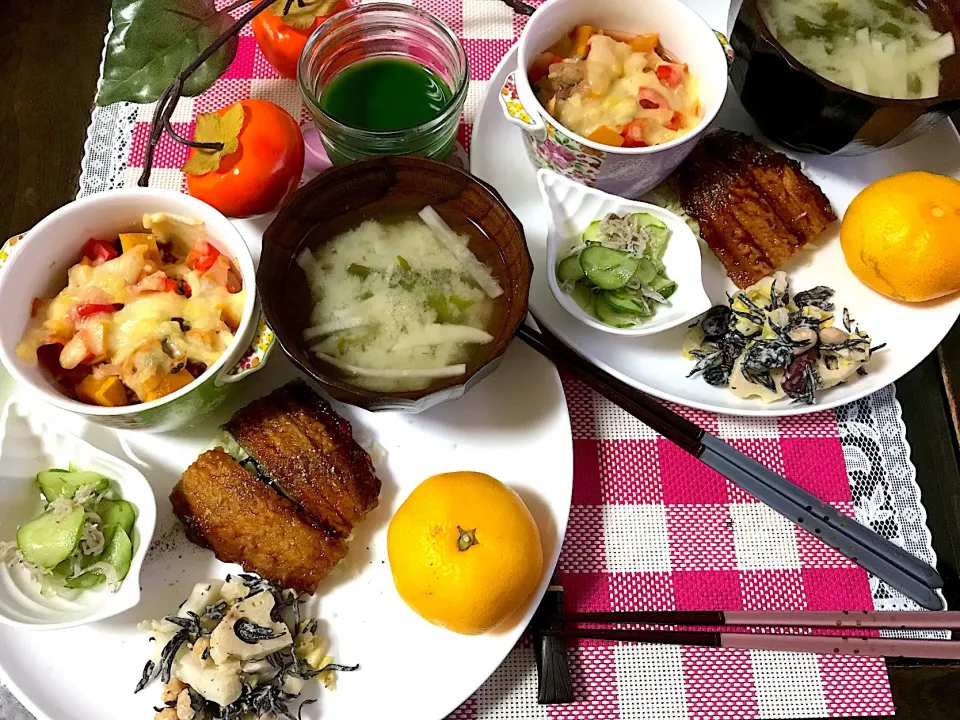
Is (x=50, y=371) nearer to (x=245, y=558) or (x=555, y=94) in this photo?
(x=245, y=558)

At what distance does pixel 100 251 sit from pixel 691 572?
4.84 ft

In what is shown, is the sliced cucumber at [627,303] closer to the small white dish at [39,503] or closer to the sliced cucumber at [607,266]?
the sliced cucumber at [607,266]

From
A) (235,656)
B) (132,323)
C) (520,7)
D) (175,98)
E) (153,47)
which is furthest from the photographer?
(520,7)

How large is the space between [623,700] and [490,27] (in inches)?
72.4

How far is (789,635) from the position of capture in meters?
1.51

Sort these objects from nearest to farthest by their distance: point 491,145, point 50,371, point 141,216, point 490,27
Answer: point 50,371 < point 141,216 < point 491,145 < point 490,27

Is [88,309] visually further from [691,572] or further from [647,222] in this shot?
[691,572]

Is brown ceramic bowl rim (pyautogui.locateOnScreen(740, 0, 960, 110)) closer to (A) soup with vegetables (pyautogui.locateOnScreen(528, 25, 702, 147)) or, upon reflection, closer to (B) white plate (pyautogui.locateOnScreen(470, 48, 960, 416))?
(A) soup with vegetables (pyautogui.locateOnScreen(528, 25, 702, 147))

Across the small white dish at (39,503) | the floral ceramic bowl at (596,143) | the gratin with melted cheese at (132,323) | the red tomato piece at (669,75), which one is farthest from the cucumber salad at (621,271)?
the small white dish at (39,503)

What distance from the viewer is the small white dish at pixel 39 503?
134 centimetres

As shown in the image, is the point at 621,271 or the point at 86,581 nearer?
the point at 86,581

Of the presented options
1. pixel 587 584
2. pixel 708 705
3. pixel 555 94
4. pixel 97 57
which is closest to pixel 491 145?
pixel 555 94

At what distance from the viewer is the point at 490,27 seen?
7.06 ft

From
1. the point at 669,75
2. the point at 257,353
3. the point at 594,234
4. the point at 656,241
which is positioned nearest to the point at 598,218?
the point at 594,234
